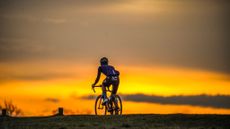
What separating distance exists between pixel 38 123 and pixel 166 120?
241 inches

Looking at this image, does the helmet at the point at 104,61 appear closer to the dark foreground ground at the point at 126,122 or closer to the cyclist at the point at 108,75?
the cyclist at the point at 108,75

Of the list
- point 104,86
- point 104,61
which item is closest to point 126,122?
point 104,61

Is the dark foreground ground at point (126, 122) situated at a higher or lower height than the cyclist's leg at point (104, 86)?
lower

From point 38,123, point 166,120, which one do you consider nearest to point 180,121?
point 166,120

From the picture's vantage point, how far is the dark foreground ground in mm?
30800

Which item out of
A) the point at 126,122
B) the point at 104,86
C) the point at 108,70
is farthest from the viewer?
the point at 104,86

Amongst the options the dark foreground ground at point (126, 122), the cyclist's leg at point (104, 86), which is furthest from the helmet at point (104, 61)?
the dark foreground ground at point (126, 122)

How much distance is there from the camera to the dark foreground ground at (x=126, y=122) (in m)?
30.8


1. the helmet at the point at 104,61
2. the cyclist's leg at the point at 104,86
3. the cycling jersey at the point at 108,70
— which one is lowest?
the cyclist's leg at the point at 104,86

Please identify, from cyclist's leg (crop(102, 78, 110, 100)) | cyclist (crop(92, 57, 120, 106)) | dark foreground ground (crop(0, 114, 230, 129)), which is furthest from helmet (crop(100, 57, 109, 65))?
dark foreground ground (crop(0, 114, 230, 129))

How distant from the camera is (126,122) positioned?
3231 centimetres

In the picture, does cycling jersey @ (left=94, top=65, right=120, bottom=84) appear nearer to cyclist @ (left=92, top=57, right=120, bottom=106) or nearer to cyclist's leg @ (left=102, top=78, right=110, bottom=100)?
cyclist @ (left=92, top=57, right=120, bottom=106)

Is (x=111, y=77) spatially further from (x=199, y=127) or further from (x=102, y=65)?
(x=199, y=127)

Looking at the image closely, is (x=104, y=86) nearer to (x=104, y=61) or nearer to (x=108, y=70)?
(x=108, y=70)
